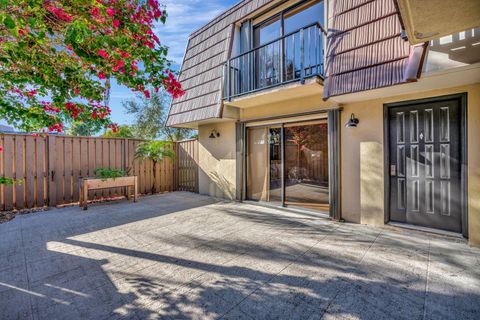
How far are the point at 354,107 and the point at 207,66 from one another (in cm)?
462

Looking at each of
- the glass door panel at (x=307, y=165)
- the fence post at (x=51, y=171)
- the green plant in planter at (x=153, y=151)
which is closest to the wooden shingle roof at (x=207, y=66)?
the green plant in planter at (x=153, y=151)

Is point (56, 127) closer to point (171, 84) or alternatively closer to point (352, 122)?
point (171, 84)

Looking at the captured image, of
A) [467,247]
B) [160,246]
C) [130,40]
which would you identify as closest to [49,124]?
[130,40]

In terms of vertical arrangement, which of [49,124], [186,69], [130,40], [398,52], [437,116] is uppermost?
[186,69]

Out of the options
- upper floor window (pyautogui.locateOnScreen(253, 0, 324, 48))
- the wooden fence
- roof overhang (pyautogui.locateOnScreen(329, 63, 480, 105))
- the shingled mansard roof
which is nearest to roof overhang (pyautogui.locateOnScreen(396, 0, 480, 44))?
the shingled mansard roof

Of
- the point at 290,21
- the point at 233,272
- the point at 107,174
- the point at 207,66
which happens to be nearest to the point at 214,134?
the point at 207,66

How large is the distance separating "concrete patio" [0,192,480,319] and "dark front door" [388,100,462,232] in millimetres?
374

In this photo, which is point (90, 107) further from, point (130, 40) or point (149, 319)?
point (149, 319)

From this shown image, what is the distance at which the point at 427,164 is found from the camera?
13.3 feet

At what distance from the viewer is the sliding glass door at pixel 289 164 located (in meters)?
5.42

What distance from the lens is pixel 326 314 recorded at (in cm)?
205

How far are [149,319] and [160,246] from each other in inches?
65.4

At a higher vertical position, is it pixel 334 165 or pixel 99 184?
pixel 334 165

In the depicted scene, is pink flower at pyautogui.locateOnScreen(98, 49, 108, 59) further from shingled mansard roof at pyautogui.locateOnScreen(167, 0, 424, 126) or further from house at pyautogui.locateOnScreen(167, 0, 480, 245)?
shingled mansard roof at pyautogui.locateOnScreen(167, 0, 424, 126)
